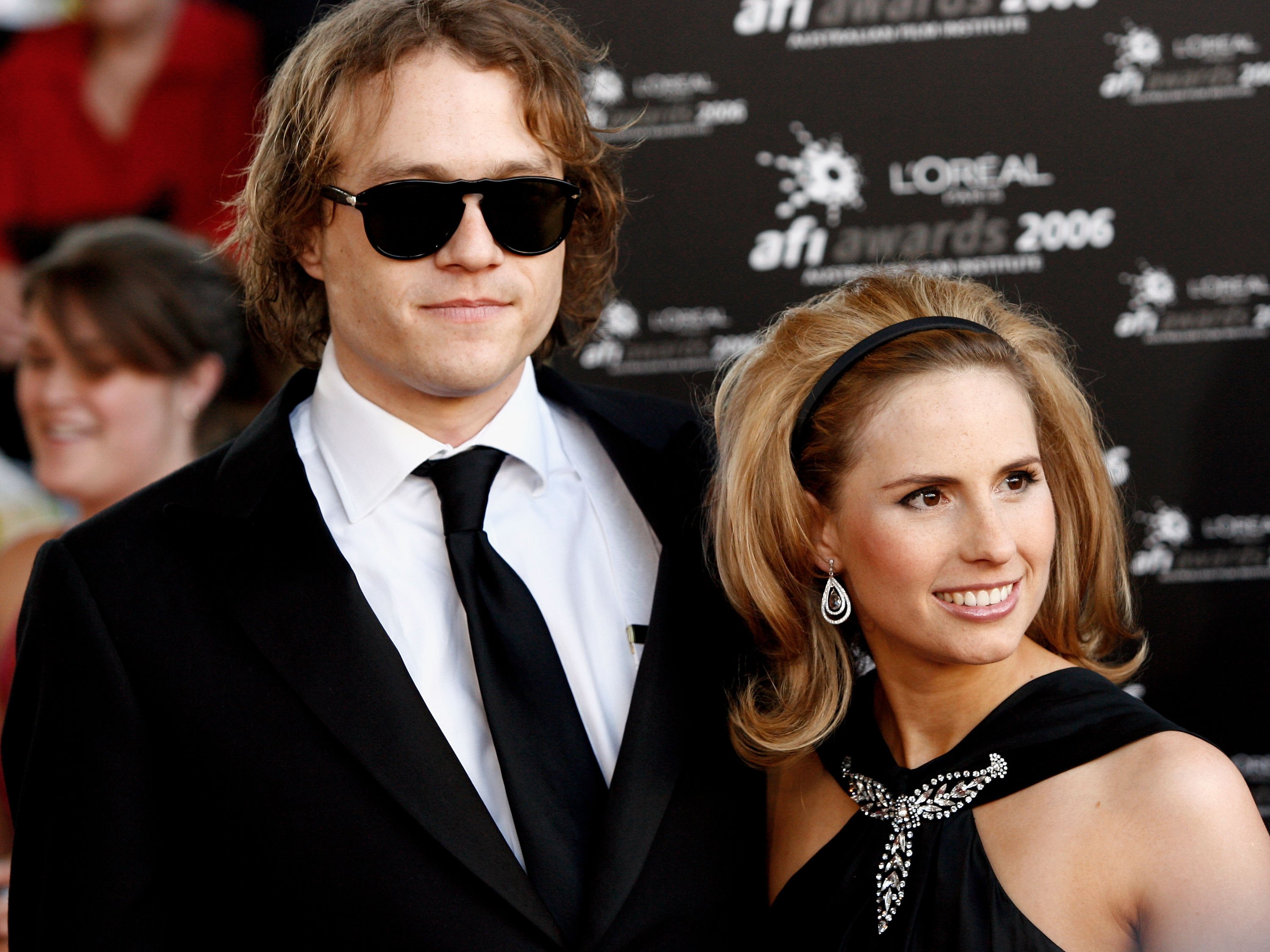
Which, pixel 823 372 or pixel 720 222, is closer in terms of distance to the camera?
pixel 823 372

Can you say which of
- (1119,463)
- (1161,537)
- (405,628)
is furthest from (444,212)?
(1161,537)

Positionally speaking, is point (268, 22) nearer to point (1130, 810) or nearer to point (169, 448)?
point (169, 448)

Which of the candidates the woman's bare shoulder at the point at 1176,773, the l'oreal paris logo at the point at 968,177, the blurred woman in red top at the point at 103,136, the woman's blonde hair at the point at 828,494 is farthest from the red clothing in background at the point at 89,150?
the woman's bare shoulder at the point at 1176,773

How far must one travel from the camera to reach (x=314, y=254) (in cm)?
235

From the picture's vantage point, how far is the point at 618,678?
211 centimetres

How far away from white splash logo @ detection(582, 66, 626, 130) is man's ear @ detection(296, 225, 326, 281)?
4.83 ft

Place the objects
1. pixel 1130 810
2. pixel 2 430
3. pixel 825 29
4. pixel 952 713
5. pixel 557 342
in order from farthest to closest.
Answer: pixel 2 430 → pixel 825 29 → pixel 557 342 → pixel 952 713 → pixel 1130 810

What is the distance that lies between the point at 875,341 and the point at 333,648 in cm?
100

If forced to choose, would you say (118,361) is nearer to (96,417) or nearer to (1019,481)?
(96,417)

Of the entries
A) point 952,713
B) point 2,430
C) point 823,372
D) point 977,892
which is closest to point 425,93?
point 823,372

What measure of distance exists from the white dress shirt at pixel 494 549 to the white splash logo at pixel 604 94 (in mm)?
1568

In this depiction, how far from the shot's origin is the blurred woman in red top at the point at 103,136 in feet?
12.7

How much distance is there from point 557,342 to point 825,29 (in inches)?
55.7

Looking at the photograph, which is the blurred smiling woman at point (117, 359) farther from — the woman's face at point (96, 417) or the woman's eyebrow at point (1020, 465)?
the woman's eyebrow at point (1020, 465)
